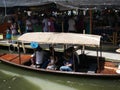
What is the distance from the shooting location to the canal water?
10.7 m

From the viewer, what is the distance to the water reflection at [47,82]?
10.7m

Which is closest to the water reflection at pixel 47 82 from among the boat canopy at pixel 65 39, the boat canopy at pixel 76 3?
the boat canopy at pixel 65 39

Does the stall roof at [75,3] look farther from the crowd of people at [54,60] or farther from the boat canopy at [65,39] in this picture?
the crowd of people at [54,60]

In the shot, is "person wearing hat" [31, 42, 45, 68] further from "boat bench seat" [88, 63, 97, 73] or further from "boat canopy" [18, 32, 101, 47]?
"boat bench seat" [88, 63, 97, 73]

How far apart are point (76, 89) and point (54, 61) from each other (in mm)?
1657

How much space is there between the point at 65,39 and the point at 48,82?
1822 millimetres

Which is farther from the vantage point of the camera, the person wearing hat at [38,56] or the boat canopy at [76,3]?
the boat canopy at [76,3]

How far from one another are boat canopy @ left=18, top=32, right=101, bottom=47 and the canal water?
4.50 ft

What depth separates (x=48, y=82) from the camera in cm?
1147

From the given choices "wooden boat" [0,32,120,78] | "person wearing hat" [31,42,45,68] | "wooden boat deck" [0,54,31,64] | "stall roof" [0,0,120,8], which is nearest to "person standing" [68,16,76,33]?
"stall roof" [0,0,120,8]

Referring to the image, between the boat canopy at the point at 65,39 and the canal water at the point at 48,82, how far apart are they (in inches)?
54.0

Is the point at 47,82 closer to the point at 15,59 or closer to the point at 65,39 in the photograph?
the point at 65,39

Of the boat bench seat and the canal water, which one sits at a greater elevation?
the boat bench seat

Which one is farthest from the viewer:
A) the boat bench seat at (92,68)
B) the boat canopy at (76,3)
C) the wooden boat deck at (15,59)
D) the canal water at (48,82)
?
the boat canopy at (76,3)
